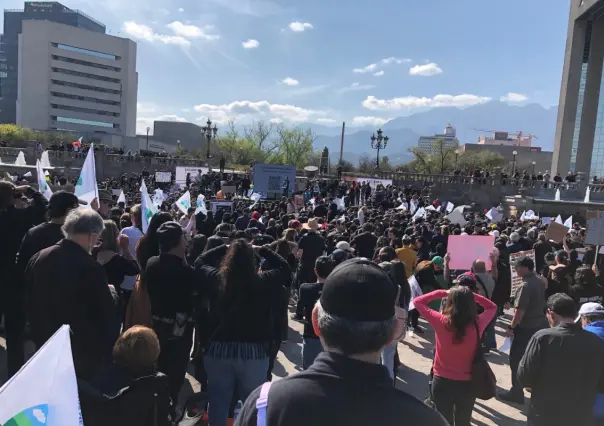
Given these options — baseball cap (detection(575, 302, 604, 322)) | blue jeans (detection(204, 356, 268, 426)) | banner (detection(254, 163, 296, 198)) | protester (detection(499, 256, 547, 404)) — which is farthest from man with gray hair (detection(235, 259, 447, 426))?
banner (detection(254, 163, 296, 198))

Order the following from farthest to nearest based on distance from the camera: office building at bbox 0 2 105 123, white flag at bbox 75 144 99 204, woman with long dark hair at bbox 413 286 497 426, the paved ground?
office building at bbox 0 2 105 123 → white flag at bbox 75 144 99 204 → the paved ground → woman with long dark hair at bbox 413 286 497 426

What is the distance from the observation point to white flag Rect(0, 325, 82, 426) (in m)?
1.53

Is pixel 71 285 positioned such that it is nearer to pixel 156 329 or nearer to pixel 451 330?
pixel 156 329

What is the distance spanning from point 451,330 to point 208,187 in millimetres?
25674

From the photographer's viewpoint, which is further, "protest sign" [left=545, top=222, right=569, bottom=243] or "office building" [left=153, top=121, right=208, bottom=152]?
"office building" [left=153, top=121, right=208, bottom=152]

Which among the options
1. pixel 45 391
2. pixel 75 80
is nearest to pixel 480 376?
pixel 45 391

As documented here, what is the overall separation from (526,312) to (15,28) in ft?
537

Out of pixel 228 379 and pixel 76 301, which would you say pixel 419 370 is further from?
pixel 76 301

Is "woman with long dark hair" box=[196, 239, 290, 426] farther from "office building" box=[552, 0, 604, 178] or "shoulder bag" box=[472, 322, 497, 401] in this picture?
"office building" box=[552, 0, 604, 178]

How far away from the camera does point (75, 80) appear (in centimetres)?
10575

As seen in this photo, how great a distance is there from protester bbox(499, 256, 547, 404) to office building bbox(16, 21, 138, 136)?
10381 cm

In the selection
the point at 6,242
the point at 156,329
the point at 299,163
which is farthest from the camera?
the point at 299,163

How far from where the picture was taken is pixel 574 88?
133ft

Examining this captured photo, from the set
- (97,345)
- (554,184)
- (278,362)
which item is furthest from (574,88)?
(97,345)
